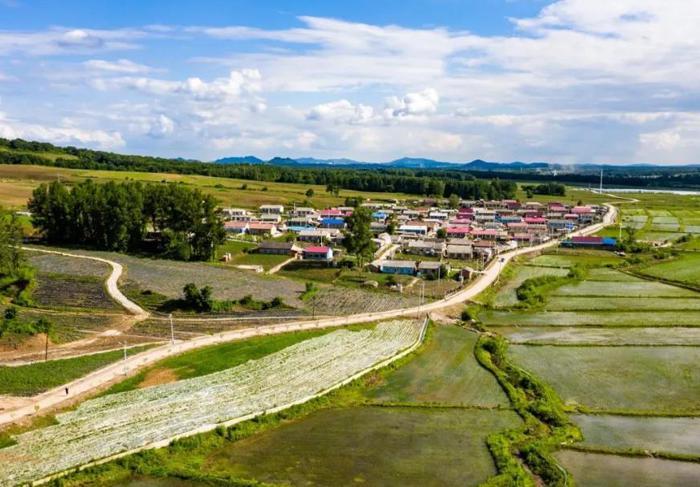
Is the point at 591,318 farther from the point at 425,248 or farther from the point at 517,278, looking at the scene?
the point at 425,248

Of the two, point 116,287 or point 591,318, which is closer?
point 591,318

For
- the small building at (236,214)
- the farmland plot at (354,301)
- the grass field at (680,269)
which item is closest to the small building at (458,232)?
→ the grass field at (680,269)

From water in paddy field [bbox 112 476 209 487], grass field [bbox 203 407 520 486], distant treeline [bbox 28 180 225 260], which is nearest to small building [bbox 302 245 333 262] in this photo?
distant treeline [bbox 28 180 225 260]

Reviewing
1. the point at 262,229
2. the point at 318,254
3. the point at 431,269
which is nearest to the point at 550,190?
the point at 262,229

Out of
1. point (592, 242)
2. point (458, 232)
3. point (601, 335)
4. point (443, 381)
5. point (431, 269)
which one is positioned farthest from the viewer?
point (458, 232)

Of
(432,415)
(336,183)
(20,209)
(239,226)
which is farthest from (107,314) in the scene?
(336,183)

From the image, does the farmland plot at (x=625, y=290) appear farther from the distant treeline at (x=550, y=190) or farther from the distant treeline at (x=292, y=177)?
the distant treeline at (x=550, y=190)

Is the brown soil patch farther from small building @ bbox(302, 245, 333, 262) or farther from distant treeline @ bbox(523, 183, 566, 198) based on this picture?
distant treeline @ bbox(523, 183, 566, 198)
